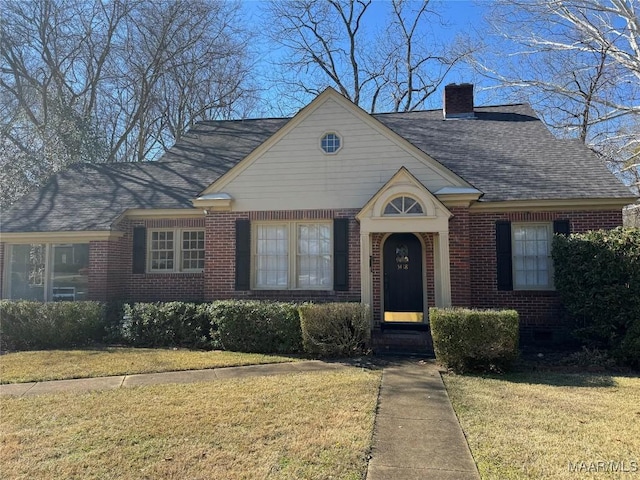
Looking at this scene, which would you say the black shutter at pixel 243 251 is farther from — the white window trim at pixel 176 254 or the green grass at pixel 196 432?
the green grass at pixel 196 432

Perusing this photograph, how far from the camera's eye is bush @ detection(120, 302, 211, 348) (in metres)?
9.62

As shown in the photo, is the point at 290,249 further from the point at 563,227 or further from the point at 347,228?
the point at 563,227

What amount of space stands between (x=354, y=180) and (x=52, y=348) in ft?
26.2

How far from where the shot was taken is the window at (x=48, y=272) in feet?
38.8

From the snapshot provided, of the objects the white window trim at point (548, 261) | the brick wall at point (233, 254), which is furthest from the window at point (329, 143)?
the white window trim at point (548, 261)

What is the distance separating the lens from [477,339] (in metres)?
7.17

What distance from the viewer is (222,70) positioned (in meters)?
26.5

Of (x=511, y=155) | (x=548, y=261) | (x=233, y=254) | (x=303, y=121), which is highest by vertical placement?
(x=303, y=121)

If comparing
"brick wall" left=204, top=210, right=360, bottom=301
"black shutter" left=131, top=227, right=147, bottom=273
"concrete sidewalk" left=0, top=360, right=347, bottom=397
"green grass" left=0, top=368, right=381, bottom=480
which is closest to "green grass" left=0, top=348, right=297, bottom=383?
"concrete sidewalk" left=0, top=360, right=347, bottom=397

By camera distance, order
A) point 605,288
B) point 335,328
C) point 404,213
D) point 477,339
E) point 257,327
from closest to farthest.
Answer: point 477,339 < point 605,288 < point 335,328 < point 257,327 < point 404,213

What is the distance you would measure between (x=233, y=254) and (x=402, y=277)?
4281mm

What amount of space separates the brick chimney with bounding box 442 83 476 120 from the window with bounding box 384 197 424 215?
630 centimetres

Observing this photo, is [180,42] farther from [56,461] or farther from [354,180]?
[56,461]
